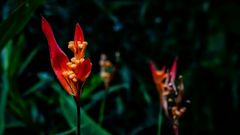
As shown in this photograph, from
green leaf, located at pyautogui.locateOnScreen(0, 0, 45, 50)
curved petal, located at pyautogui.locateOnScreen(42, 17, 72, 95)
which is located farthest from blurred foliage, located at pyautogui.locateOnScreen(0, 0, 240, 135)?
curved petal, located at pyautogui.locateOnScreen(42, 17, 72, 95)

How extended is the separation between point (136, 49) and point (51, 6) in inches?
15.4

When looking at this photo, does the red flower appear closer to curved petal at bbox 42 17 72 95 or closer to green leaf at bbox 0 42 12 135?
curved petal at bbox 42 17 72 95

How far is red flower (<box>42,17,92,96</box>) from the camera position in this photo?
38cm

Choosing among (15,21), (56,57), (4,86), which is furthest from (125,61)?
(56,57)

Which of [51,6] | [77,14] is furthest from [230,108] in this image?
[51,6]

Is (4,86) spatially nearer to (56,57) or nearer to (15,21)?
(15,21)

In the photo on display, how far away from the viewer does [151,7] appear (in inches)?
61.2

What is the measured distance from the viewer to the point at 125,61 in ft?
4.25

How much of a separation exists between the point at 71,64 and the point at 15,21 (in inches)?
10.4

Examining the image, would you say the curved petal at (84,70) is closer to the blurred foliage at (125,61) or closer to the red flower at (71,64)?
the red flower at (71,64)

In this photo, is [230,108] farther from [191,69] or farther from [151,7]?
[151,7]

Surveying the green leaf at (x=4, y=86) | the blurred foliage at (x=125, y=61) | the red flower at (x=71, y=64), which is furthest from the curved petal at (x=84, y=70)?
the green leaf at (x=4, y=86)

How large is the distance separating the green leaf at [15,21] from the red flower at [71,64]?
0.73 feet

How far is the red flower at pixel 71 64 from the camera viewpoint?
1.25 ft
